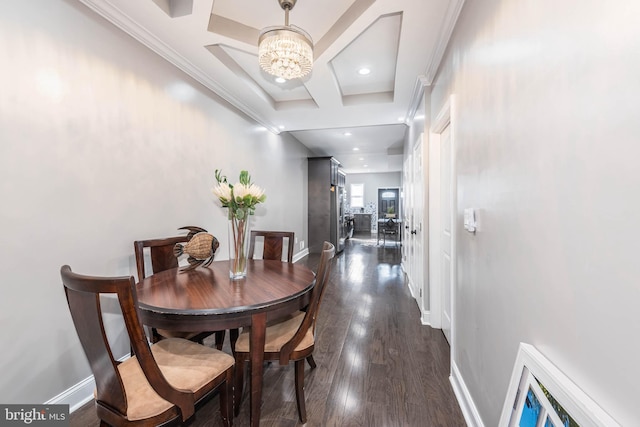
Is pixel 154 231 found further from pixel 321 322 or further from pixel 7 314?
pixel 321 322

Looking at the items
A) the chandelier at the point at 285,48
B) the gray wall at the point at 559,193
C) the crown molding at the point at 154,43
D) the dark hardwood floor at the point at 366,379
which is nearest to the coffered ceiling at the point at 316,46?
the crown molding at the point at 154,43

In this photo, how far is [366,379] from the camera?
6.37 feet

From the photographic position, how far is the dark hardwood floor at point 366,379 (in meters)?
1.59

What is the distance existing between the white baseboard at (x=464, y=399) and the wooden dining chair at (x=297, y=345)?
36.6 inches

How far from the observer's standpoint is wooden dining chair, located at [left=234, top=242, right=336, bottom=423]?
4.84ft

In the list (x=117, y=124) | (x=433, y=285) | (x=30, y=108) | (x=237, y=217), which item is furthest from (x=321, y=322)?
(x=30, y=108)

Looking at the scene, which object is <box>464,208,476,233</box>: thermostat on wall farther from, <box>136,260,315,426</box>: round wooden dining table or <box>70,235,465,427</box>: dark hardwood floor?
<box>70,235,465,427</box>: dark hardwood floor

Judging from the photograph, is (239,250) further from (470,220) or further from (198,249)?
(470,220)

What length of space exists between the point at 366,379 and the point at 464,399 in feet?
2.08

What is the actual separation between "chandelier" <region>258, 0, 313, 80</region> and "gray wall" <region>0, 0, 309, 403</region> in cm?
108

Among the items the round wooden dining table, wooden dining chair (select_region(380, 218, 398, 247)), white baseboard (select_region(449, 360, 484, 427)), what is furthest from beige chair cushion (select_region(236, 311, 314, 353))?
wooden dining chair (select_region(380, 218, 398, 247))

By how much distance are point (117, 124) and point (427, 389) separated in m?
2.88

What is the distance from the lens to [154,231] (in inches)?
87.7

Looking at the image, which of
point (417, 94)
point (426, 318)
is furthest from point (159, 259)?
point (417, 94)
